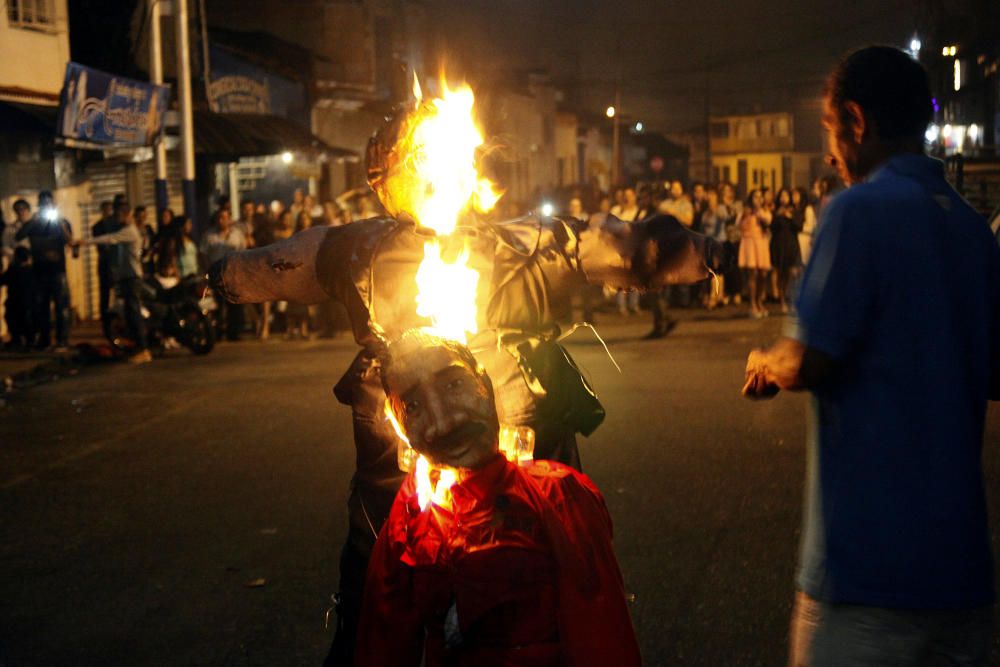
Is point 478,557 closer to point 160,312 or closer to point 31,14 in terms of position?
point 160,312

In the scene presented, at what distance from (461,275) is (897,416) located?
142 cm

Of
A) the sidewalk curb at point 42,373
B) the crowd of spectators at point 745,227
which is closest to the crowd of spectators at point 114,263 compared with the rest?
the sidewalk curb at point 42,373

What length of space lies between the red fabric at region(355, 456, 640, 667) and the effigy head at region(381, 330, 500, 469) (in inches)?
2.8

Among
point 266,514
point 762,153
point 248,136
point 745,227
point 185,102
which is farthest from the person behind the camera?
point 762,153

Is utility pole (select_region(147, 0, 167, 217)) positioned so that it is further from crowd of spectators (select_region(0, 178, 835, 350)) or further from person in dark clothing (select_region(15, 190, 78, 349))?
person in dark clothing (select_region(15, 190, 78, 349))

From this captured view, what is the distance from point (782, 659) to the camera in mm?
4863

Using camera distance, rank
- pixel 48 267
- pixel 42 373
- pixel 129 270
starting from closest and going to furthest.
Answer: pixel 42 373 → pixel 129 270 → pixel 48 267

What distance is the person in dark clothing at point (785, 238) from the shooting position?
722 inches

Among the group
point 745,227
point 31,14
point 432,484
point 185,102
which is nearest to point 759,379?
point 432,484

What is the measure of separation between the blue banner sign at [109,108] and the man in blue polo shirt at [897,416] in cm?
1664

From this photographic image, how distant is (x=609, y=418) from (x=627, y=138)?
225 ft

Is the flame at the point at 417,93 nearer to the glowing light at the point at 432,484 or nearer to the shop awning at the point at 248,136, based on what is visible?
the glowing light at the point at 432,484

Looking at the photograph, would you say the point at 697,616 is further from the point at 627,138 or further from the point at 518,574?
the point at 627,138

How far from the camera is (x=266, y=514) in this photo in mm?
7254
